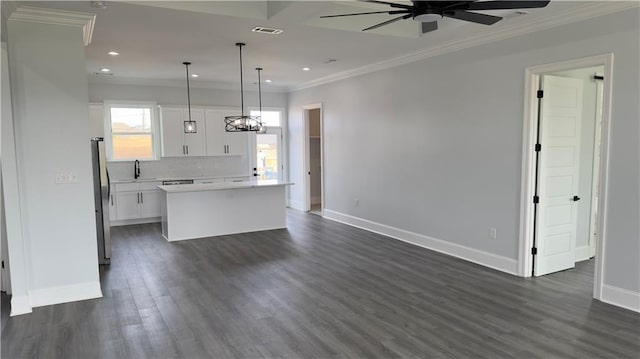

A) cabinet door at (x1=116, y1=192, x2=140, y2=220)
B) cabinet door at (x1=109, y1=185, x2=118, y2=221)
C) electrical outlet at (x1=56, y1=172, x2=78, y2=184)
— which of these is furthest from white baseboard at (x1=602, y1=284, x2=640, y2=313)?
cabinet door at (x1=109, y1=185, x2=118, y2=221)

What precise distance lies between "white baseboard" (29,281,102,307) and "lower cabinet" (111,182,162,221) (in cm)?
376

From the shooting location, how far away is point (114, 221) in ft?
25.7

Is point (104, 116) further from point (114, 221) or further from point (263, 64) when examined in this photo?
point (263, 64)

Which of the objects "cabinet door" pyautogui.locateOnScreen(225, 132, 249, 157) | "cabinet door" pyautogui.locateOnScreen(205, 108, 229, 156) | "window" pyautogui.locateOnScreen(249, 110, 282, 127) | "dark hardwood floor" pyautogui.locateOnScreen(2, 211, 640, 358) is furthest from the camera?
"window" pyautogui.locateOnScreen(249, 110, 282, 127)

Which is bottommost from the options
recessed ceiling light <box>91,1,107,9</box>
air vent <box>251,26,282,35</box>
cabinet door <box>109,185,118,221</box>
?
cabinet door <box>109,185,118,221</box>

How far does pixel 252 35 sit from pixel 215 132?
4262mm

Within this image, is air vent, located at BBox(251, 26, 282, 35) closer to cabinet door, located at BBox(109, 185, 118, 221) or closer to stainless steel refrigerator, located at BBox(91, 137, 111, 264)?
stainless steel refrigerator, located at BBox(91, 137, 111, 264)

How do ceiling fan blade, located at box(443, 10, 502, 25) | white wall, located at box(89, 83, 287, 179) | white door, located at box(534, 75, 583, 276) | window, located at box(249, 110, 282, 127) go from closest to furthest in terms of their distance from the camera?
ceiling fan blade, located at box(443, 10, 502, 25) → white door, located at box(534, 75, 583, 276) → white wall, located at box(89, 83, 287, 179) → window, located at box(249, 110, 282, 127)

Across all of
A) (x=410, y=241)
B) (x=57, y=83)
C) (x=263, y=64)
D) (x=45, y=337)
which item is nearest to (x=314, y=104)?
(x=263, y=64)

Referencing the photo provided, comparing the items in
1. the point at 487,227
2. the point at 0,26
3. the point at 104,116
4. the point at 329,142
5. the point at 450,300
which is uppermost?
the point at 0,26

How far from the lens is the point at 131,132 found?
8203 millimetres

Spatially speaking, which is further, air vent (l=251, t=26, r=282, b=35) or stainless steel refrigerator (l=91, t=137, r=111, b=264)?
stainless steel refrigerator (l=91, t=137, r=111, b=264)

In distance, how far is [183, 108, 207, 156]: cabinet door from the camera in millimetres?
8512

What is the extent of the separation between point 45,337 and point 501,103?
502 cm
